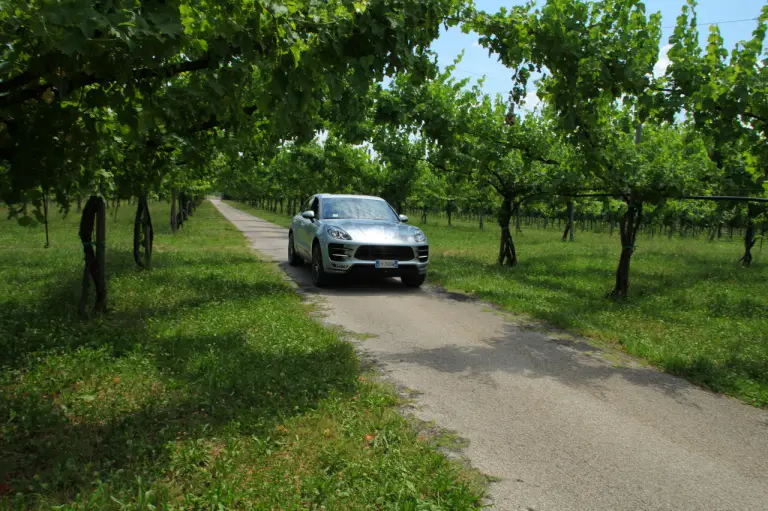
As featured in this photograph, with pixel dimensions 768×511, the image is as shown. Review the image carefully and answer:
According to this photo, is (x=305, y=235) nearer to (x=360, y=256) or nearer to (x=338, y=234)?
(x=338, y=234)

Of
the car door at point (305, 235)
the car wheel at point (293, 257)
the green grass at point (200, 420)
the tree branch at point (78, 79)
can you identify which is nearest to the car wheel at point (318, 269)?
the car door at point (305, 235)

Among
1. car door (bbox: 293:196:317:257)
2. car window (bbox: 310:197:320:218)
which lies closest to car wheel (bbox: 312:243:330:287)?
car door (bbox: 293:196:317:257)

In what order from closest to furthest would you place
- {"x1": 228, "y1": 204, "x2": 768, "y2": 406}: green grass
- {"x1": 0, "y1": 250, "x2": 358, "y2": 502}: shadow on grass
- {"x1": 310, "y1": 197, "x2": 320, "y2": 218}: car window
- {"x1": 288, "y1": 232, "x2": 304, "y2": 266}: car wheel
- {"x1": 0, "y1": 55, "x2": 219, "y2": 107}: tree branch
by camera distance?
{"x1": 0, "y1": 250, "x2": 358, "y2": 502}: shadow on grass
{"x1": 0, "y1": 55, "x2": 219, "y2": 107}: tree branch
{"x1": 228, "y1": 204, "x2": 768, "y2": 406}: green grass
{"x1": 310, "y1": 197, "x2": 320, "y2": 218}: car window
{"x1": 288, "y1": 232, "x2": 304, "y2": 266}: car wheel

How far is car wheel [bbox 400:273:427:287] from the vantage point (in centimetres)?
1021

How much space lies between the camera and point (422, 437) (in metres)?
3.71

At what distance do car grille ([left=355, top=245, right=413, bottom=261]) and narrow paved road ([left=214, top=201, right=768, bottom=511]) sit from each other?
272 centimetres

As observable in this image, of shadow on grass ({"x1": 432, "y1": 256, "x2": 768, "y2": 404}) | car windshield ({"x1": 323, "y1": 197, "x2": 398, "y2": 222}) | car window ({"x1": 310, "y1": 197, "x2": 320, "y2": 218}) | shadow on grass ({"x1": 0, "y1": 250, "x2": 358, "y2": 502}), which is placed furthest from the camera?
car window ({"x1": 310, "y1": 197, "x2": 320, "y2": 218})

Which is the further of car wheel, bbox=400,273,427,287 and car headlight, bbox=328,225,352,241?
car wheel, bbox=400,273,427,287

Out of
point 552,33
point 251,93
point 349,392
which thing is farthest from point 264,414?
point 552,33

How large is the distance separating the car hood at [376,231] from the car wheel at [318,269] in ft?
1.95

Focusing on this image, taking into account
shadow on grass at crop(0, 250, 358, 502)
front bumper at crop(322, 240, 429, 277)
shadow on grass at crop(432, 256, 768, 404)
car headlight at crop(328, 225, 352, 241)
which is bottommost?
shadow on grass at crop(0, 250, 358, 502)

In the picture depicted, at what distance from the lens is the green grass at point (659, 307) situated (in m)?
5.73

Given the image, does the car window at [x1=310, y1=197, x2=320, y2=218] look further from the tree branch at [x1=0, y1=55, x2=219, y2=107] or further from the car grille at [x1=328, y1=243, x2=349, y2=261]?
the tree branch at [x1=0, y1=55, x2=219, y2=107]

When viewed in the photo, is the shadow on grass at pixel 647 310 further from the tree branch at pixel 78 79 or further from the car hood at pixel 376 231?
the tree branch at pixel 78 79
